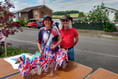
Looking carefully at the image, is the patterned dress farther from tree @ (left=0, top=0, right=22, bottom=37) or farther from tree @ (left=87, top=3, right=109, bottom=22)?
tree @ (left=87, top=3, right=109, bottom=22)

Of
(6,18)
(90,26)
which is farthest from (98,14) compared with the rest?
(6,18)

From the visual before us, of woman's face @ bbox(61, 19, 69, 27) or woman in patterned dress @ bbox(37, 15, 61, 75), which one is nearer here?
woman in patterned dress @ bbox(37, 15, 61, 75)

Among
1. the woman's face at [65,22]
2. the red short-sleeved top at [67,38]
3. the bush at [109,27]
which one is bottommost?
the bush at [109,27]

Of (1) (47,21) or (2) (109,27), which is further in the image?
(2) (109,27)

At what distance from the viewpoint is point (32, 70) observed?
140 cm

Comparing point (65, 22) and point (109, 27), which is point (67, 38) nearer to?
point (65, 22)

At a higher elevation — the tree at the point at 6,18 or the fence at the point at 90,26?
the tree at the point at 6,18

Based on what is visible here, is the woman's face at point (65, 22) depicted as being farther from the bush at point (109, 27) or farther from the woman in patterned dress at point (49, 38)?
the bush at point (109, 27)

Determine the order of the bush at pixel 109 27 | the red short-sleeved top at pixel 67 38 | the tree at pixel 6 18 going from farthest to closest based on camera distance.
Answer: the bush at pixel 109 27
the tree at pixel 6 18
the red short-sleeved top at pixel 67 38

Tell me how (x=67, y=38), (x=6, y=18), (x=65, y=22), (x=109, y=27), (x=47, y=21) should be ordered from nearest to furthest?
(x=47, y=21), (x=65, y=22), (x=67, y=38), (x=6, y=18), (x=109, y=27)

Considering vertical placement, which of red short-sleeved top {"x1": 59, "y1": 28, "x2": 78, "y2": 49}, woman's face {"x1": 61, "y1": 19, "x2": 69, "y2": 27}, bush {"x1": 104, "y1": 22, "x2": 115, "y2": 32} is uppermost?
woman's face {"x1": 61, "y1": 19, "x2": 69, "y2": 27}

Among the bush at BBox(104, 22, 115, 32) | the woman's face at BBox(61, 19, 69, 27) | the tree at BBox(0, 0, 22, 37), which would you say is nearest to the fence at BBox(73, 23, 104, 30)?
the bush at BBox(104, 22, 115, 32)

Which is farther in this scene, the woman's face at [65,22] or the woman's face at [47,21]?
the woman's face at [65,22]

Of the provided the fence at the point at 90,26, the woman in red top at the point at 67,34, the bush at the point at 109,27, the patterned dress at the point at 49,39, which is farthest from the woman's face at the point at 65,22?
the fence at the point at 90,26
